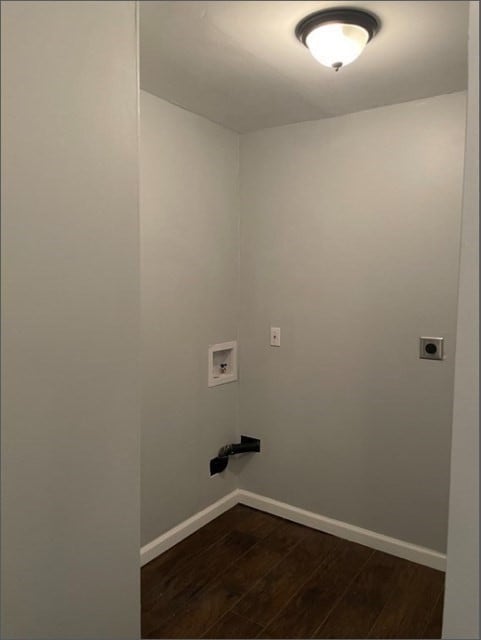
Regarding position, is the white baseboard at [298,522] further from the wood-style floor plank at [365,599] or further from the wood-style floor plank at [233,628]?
the wood-style floor plank at [233,628]

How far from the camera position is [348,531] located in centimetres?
238

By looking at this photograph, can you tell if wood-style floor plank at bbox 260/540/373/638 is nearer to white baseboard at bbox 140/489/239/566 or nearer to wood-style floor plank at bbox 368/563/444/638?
wood-style floor plank at bbox 368/563/444/638

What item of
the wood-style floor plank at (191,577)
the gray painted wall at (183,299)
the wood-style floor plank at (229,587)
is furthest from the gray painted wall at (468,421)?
the gray painted wall at (183,299)

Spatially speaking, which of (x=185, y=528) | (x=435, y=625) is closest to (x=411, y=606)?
(x=435, y=625)

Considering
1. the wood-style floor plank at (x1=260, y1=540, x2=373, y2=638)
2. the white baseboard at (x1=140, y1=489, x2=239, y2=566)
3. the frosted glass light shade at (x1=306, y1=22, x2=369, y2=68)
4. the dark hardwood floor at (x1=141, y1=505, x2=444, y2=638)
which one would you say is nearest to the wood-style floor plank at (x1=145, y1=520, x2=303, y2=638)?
the dark hardwood floor at (x1=141, y1=505, x2=444, y2=638)

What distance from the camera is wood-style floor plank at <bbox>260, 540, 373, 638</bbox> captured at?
178 cm

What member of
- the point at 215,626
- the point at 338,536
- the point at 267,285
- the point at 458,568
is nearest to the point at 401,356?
the point at 267,285

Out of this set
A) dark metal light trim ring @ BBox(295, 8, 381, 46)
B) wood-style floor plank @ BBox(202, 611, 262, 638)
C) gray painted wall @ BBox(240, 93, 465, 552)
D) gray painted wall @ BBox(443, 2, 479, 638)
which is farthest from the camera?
gray painted wall @ BBox(240, 93, 465, 552)

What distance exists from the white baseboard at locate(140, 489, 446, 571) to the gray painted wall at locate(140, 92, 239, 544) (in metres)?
0.05

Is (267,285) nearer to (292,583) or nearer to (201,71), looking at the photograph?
(201,71)

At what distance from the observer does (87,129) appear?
1122 millimetres

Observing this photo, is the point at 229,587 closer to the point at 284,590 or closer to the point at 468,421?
the point at 284,590

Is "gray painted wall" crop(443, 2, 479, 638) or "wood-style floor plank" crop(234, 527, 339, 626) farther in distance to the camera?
"wood-style floor plank" crop(234, 527, 339, 626)

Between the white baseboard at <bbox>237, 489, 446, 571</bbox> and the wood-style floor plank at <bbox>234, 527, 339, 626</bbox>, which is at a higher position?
the white baseboard at <bbox>237, 489, 446, 571</bbox>
